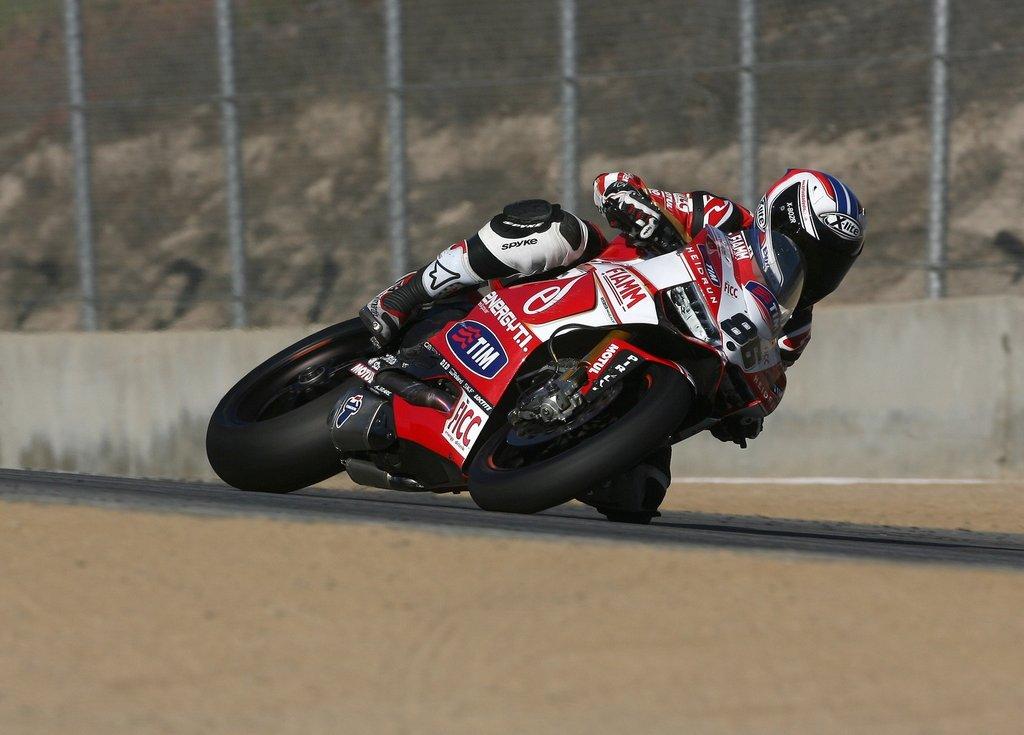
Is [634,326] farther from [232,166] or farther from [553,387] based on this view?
[232,166]

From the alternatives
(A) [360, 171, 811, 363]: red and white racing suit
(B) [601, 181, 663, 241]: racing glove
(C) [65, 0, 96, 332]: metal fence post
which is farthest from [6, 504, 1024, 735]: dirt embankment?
(C) [65, 0, 96, 332]: metal fence post

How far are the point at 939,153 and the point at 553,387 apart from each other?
606 cm

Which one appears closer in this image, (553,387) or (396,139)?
(553,387)

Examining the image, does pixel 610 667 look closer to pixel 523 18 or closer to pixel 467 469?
pixel 467 469

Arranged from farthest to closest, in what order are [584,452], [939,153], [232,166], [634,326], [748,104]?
[232,166], [748,104], [939,153], [634,326], [584,452]

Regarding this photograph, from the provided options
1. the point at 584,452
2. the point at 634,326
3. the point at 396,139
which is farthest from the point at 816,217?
the point at 396,139

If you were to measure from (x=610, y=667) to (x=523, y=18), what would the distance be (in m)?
8.27

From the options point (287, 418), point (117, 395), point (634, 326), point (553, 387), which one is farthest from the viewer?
point (117, 395)

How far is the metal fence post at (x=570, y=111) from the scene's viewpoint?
11.4m

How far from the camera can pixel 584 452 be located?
558 centimetres

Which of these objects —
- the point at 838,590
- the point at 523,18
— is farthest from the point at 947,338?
the point at 838,590

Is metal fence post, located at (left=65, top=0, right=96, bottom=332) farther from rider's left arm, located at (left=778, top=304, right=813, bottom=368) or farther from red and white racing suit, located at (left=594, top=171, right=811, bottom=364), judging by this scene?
rider's left arm, located at (left=778, top=304, right=813, bottom=368)

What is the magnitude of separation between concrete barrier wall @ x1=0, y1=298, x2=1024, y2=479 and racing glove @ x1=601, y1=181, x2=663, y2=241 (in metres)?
4.16

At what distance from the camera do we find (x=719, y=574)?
16.2 ft
